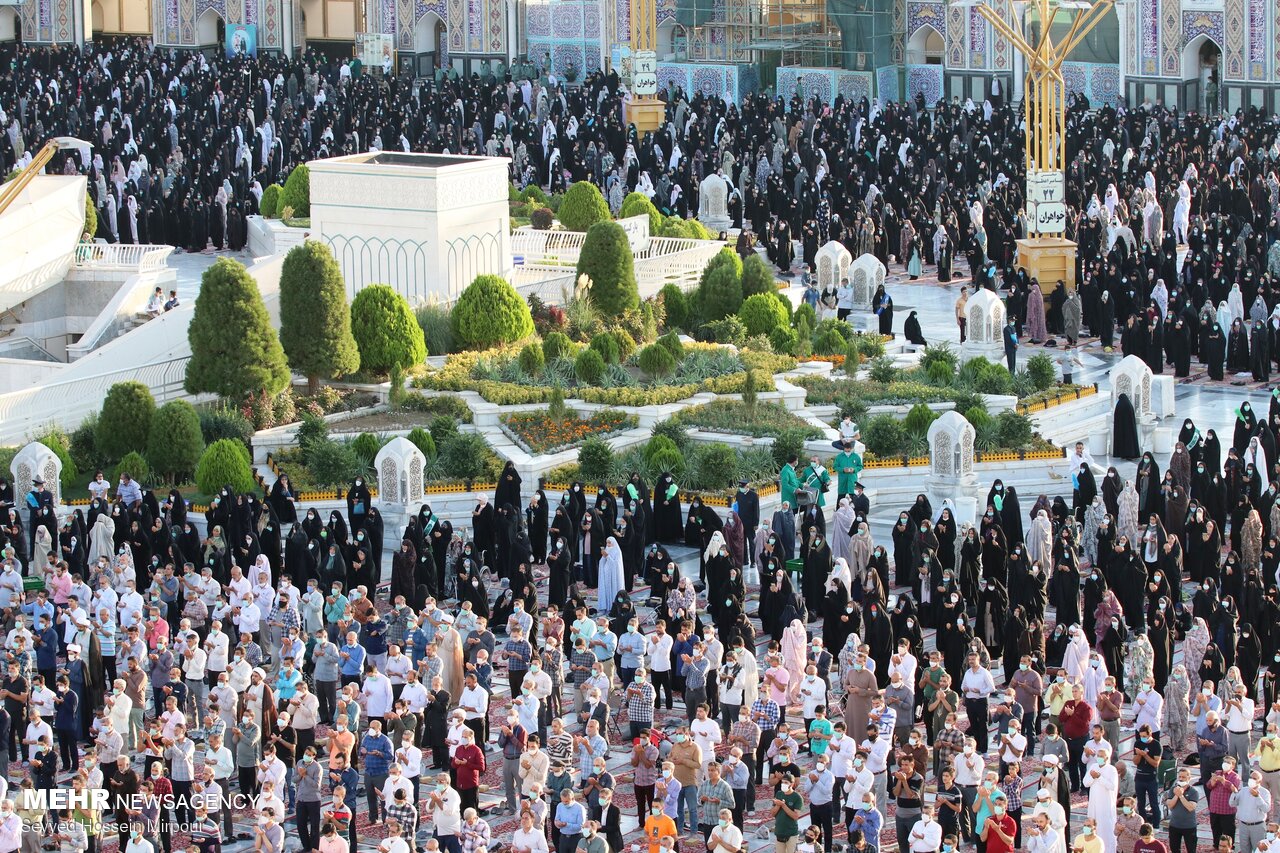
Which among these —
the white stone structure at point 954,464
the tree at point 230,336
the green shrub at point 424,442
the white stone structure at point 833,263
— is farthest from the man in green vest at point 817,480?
the white stone structure at point 833,263

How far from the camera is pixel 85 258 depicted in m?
24.1

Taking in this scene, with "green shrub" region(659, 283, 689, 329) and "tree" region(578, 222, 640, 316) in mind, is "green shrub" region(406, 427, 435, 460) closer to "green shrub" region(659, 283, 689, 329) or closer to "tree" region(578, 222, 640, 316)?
"tree" region(578, 222, 640, 316)

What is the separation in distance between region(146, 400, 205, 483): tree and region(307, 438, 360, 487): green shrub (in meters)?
0.86

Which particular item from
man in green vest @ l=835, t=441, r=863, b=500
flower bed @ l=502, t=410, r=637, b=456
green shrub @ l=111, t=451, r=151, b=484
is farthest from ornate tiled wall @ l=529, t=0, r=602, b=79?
man in green vest @ l=835, t=441, r=863, b=500

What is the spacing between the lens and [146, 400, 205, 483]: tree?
57.7 ft

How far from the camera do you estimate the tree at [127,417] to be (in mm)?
17812

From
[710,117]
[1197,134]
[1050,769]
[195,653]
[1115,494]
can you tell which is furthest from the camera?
[710,117]

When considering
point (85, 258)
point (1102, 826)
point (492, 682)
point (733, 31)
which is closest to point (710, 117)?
point (733, 31)

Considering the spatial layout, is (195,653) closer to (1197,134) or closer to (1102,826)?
(1102,826)

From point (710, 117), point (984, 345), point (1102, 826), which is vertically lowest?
point (1102, 826)

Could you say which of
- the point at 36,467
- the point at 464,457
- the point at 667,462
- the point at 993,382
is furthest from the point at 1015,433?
the point at 36,467

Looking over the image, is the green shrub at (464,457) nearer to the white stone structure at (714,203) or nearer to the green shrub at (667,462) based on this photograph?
the green shrub at (667,462)

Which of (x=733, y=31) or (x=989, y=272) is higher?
(x=733, y=31)

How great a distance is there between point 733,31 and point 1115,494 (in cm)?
2302
